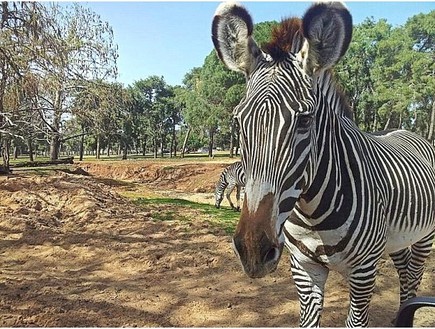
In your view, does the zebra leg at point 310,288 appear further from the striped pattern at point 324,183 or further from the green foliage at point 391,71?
the green foliage at point 391,71

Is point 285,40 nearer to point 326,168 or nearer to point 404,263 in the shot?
point 326,168

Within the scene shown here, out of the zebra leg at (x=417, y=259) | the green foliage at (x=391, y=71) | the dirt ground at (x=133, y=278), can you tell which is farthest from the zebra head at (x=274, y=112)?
the green foliage at (x=391, y=71)

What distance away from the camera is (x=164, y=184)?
2495cm

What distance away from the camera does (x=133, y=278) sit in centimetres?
553

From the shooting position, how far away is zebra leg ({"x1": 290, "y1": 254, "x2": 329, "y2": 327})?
255 centimetres

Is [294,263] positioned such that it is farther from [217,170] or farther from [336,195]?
[217,170]

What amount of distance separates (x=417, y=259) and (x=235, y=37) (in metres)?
3.20

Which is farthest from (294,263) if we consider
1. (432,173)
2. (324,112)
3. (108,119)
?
(108,119)

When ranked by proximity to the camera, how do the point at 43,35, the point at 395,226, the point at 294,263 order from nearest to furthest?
the point at 294,263 < the point at 395,226 < the point at 43,35

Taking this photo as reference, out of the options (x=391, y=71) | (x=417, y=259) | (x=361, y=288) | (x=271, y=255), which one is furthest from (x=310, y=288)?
(x=391, y=71)

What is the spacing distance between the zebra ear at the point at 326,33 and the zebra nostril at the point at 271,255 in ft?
3.00

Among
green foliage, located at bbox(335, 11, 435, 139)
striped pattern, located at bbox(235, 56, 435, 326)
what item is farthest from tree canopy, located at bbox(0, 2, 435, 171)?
striped pattern, located at bbox(235, 56, 435, 326)

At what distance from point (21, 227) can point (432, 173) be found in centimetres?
725

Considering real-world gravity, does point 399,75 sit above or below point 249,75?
above
